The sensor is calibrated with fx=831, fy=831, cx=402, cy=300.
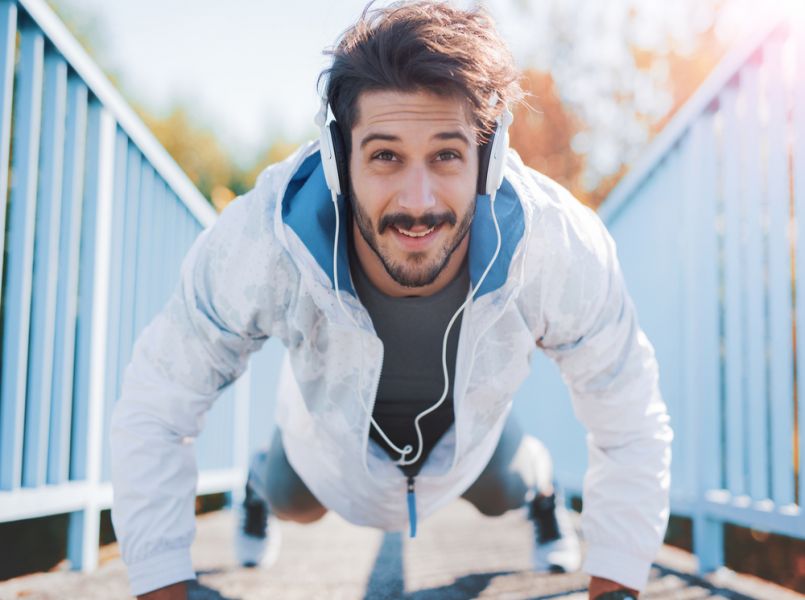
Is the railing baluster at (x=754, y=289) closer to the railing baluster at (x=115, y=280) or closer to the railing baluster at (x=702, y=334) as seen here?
the railing baluster at (x=702, y=334)

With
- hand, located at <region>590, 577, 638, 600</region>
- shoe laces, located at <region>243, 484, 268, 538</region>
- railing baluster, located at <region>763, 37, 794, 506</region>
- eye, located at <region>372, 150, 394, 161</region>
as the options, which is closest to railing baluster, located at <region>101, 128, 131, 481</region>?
shoe laces, located at <region>243, 484, 268, 538</region>

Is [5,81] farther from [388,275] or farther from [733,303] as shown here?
[733,303]

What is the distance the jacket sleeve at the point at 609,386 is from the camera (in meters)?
1.80

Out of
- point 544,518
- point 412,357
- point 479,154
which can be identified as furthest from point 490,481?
point 479,154

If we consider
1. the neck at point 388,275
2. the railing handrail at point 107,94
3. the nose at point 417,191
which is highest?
the railing handrail at point 107,94

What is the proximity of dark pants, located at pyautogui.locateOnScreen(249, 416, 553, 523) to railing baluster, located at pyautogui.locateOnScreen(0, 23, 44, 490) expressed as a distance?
767 millimetres

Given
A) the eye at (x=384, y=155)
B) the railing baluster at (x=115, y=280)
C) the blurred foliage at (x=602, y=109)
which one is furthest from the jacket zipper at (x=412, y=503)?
the blurred foliage at (x=602, y=109)

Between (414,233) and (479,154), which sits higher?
(479,154)

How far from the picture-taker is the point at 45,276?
2.27m

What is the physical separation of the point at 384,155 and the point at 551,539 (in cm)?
153

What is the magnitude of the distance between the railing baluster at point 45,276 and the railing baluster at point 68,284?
27mm

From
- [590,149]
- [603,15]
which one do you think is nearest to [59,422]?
[590,149]

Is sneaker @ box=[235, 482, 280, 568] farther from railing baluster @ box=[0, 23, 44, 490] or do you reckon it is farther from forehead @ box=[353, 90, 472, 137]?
forehead @ box=[353, 90, 472, 137]

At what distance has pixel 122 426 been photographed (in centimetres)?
175
